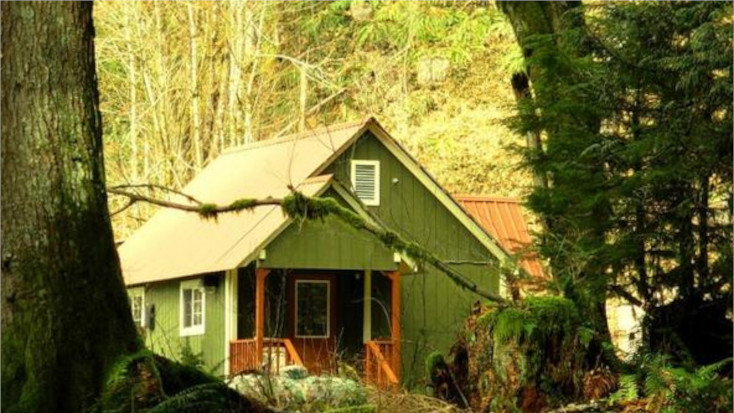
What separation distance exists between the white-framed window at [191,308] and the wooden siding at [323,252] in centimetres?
272

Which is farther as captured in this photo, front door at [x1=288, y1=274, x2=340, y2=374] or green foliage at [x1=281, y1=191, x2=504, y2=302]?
front door at [x1=288, y1=274, x2=340, y2=374]

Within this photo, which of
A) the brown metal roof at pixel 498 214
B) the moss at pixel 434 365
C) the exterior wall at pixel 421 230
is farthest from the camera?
the brown metal roof at pixel 498 214

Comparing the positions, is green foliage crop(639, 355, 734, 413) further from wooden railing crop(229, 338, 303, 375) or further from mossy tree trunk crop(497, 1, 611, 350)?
wooden railing crop(229, 338, 303, 375)

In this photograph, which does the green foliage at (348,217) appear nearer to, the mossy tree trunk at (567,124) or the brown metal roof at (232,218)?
the mossy tree trunk at (567,124)

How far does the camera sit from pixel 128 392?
882cm

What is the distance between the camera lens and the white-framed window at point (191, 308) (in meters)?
31.3

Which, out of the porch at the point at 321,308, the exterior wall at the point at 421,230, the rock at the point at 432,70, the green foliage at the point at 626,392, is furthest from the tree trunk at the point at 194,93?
the green foliage at the point at 626,392

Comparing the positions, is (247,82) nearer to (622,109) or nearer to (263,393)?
(622,109)

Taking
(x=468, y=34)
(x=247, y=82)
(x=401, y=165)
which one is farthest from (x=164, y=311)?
(x=468, y=34)

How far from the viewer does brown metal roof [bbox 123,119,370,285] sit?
1150 inches

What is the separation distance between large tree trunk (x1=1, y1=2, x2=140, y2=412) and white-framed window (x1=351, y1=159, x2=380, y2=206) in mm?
22244

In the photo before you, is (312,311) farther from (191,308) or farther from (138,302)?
(138,302)

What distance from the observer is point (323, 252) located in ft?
97.6

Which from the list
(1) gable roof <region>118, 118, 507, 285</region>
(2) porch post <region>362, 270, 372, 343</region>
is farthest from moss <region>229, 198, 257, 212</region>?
(2) porch post <region>362, 270, 372, 343</region>
